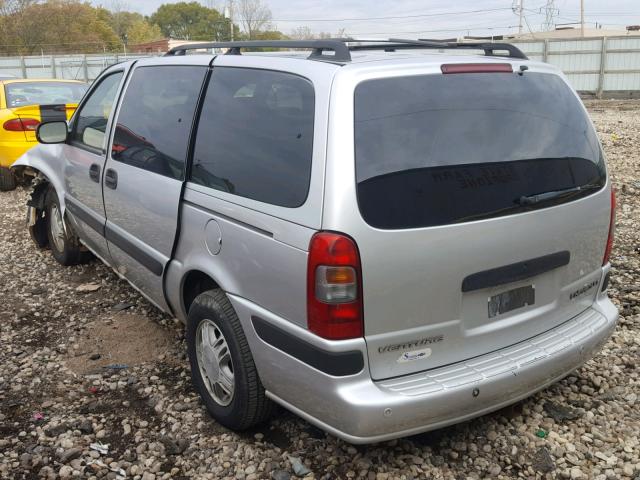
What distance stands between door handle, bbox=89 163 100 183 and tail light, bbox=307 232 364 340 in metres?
2.48

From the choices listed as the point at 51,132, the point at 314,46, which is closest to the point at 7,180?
the point at 51,132

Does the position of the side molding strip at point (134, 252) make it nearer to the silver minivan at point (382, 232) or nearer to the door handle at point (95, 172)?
the silver minivan at point (382, 232)

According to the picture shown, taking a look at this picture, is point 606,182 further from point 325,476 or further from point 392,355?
point 325,476

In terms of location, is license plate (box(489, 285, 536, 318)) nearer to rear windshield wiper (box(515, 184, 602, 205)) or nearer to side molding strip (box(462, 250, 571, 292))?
side molding strip (box(462, 250, 571, 292))

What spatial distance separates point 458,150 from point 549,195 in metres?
0.51

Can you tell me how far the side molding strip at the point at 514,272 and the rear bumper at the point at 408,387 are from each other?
33cm

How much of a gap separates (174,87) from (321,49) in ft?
3.58

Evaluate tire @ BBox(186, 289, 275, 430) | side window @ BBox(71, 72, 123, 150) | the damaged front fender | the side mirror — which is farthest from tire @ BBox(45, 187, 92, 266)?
tire @ BBox(186, 289, 275, 430)

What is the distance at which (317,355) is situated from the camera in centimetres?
232

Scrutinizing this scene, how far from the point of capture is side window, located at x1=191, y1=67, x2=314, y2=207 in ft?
8.09

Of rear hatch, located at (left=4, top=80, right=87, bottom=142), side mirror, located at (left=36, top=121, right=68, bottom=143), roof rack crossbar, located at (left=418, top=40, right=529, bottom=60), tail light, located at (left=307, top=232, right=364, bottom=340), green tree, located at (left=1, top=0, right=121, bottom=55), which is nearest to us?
tail light, located at (left=307, top=232, right=364, bottom=340)

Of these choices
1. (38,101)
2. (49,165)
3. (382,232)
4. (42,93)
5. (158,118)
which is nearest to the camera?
(382,232)

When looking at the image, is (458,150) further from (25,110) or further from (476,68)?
(25,110)

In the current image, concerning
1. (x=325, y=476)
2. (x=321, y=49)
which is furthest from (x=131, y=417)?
(x=321, y=49)
